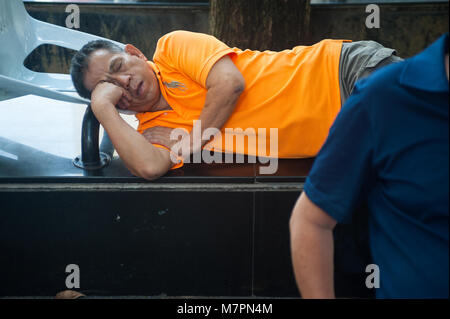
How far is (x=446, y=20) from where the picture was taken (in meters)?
4.19

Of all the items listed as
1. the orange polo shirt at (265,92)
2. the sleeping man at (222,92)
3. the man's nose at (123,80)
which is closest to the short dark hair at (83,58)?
the sleeping man at (222,92)

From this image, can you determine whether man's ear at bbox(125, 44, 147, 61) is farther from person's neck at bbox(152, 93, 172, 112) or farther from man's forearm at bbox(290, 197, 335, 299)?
man's forearm at bbox(290, 197, 335, 299)

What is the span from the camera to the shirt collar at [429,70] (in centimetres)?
76

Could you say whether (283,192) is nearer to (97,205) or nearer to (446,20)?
(97,205)

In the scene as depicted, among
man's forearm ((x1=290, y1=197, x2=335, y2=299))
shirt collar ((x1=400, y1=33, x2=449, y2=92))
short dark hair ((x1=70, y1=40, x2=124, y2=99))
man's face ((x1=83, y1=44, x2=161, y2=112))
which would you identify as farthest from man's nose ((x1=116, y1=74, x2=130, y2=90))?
shirt collar ((x1=400, y1=33, x2=449, y2=92))

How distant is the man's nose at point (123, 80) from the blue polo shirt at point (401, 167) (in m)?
1.22

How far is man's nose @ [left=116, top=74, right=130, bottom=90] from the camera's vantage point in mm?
1864

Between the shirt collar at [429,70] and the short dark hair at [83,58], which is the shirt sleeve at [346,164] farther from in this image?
the short dark hair at [83,58]

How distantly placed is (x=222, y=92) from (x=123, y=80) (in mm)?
465

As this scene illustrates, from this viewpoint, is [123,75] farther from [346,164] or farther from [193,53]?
[346,164]

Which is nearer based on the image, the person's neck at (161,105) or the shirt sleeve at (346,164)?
the shirt sleeve at (346,164)

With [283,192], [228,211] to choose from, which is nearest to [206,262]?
[228,211]

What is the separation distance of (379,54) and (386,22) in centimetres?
281

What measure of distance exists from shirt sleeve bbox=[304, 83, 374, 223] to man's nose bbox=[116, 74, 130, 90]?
3.97 ft
